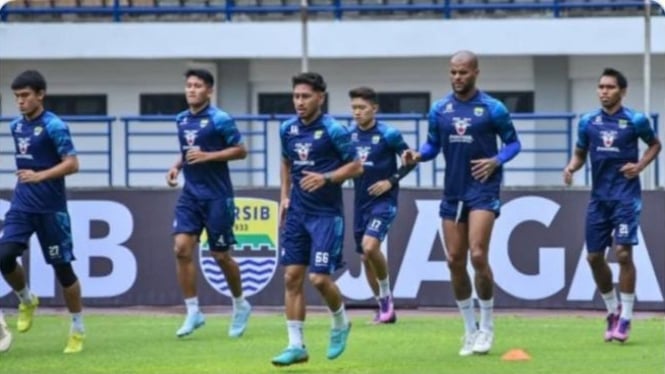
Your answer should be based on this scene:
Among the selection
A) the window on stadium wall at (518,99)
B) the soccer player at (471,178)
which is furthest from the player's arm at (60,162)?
the window on stadium wall at (518,99)

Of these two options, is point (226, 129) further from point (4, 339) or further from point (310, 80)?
point (310, 80)

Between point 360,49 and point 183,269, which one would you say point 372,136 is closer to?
point 183,269

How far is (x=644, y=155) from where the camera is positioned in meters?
17.9

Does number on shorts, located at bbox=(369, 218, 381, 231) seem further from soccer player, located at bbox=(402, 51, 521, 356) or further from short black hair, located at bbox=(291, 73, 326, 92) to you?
short black hair, located at bbox=(291, 73, 326, 92)

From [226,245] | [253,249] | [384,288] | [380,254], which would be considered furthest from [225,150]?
[253,249]

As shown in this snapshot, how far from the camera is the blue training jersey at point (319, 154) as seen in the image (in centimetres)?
1557

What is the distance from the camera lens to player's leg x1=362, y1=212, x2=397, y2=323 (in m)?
20.0

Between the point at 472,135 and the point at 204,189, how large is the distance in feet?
10.9

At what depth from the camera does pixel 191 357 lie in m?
16.7

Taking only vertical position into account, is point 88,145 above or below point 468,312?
above

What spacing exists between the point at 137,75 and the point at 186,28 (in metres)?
1.87

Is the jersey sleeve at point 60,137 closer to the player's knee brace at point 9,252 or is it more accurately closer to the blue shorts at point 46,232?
the blue shorts at point 46,232

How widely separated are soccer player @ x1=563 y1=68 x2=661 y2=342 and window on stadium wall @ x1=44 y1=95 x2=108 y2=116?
1536cm

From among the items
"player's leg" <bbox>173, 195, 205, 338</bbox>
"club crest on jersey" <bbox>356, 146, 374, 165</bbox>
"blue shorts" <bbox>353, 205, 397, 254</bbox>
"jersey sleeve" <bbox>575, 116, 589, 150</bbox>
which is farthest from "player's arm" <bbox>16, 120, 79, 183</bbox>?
"jersey sleeve" <bbox>575, 116, 589, 150</bbox>
